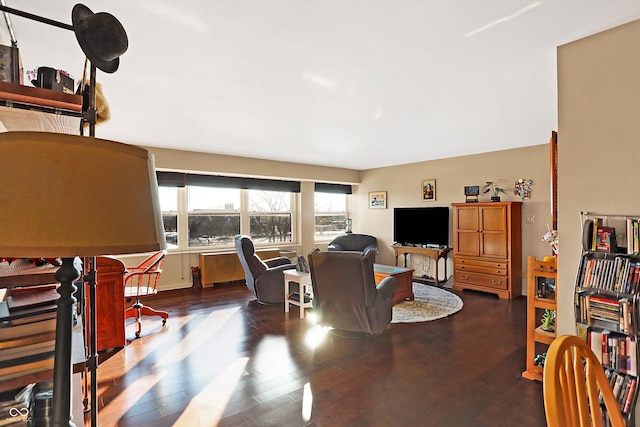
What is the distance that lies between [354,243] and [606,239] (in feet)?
18.6

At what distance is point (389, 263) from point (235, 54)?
20.3 feet

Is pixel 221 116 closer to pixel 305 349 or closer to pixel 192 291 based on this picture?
pixel 305 349

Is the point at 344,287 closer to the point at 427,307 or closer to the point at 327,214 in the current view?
the point at 427,307

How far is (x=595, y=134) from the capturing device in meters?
2.22

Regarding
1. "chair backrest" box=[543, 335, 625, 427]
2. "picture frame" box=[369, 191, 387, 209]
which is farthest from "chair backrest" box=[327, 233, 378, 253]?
"chair backrest" box=[543, 335, 625, 427]

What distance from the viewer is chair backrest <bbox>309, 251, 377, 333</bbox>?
3.42m

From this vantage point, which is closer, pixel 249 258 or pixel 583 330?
pixel 583 330

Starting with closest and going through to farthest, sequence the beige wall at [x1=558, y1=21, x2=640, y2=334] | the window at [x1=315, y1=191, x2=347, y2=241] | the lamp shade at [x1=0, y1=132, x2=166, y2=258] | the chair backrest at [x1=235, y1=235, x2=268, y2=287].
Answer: the lamp shade at [x1=0, y1=132, x2=166, y2=258], the beige wall at [x1=558, y1=21, x2=640, y2=334], the chair backrest at [x1=235, y1=235, x2=268, y2=287], the window at [x1=315, y1=191, x2=347, y2=241]

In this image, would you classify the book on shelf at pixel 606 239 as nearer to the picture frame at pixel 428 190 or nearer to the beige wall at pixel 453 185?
the beige wall at pixel 453 185

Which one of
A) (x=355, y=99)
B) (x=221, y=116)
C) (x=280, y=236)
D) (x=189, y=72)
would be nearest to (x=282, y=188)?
(x=280, y=236)

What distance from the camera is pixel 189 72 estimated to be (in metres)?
2.63

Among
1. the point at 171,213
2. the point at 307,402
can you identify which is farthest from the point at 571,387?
the point at 171,213

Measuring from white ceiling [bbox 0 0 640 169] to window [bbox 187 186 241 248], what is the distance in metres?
2.13

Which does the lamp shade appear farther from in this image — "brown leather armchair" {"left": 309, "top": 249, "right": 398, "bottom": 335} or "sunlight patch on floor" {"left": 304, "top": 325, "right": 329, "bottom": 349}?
"sunlight patch on floor" {"left": 304, "top": 325, "right": 329, "bottom": 349}
